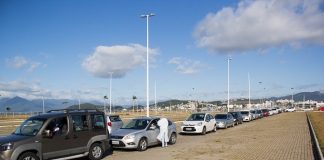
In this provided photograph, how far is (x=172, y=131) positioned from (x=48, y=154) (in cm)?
849

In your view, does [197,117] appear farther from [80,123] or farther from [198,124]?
[80,123]

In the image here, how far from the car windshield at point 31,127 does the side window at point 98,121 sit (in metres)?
2.15

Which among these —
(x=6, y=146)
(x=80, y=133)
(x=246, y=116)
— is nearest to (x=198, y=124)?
(x=80, y=133)

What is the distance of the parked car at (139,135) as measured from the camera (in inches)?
679

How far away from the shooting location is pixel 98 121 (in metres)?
15.1

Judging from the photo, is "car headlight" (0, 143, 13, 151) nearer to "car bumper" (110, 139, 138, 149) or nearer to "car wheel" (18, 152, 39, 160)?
"car wheel" (18, 152, 39, 160)

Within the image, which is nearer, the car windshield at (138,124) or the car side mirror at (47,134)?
the car side mirror at (47,134)

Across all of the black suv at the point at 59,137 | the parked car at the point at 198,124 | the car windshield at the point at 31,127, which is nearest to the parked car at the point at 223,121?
the parked car at the point at 198,124

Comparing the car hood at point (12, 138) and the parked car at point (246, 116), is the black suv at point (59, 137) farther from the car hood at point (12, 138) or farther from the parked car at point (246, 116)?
the parked car at point (246, 116)

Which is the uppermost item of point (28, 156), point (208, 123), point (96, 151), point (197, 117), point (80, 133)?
point (80, 133)

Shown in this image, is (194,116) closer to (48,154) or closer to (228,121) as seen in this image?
(228,121)

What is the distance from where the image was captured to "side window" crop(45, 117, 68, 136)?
13.1 metres

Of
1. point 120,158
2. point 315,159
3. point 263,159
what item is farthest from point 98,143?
point 315,159

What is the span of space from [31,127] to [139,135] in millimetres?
Answer: 5684
